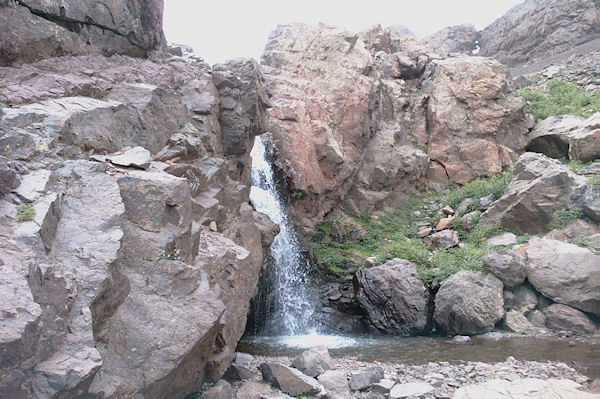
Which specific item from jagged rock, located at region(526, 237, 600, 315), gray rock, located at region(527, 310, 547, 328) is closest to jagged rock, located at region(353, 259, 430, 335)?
gray rock, located at region(527, 310, 547, 328)

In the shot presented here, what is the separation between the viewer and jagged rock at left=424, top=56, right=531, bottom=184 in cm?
2195

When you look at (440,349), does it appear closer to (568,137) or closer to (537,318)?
(537,318)

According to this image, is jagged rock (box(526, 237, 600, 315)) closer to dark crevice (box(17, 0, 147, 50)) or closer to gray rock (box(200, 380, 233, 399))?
gray rock (box(200, 380, 233, 399))

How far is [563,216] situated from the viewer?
14891 mm

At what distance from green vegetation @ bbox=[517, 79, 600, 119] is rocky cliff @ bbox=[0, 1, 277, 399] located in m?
18.7

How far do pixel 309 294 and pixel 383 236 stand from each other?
4.86 meters

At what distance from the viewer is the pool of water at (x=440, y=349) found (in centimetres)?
984

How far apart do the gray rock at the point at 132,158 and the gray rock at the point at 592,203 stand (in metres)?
13.5

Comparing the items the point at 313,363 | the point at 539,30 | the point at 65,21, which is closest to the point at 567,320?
the point at 313,363

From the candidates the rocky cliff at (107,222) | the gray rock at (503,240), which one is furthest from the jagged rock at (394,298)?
the rocky cliff at (107,222)

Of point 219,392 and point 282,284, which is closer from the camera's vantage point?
point 219,392

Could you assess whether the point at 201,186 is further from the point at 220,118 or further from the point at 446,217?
the point at 446,217

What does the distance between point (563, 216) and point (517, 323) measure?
4.65 m

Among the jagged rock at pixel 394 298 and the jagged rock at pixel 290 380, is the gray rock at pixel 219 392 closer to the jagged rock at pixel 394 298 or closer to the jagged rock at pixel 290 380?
the jagged rock at pixel 290 380
